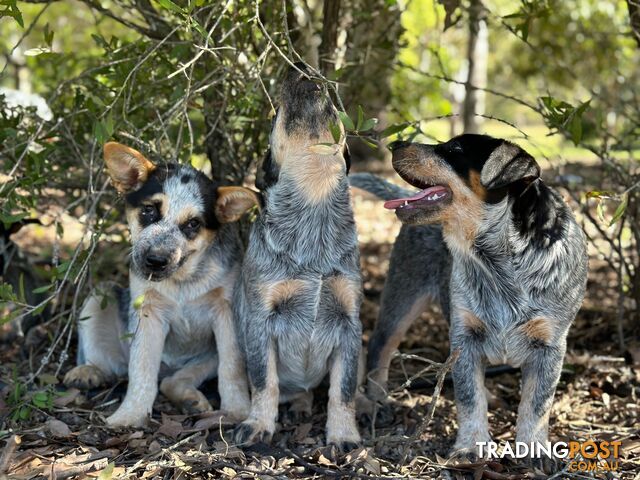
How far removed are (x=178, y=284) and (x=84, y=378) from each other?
3.28 ft

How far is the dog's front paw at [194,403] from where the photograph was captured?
530 centimetres

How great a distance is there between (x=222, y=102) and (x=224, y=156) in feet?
2.31

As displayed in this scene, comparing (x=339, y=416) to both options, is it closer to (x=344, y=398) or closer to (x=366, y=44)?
(x=344, y=398)

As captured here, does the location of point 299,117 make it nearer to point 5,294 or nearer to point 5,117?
point 5,294

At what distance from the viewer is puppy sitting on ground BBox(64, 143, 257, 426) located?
200 inches

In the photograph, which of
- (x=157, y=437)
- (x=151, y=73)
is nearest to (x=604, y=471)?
(x=157, y=437)

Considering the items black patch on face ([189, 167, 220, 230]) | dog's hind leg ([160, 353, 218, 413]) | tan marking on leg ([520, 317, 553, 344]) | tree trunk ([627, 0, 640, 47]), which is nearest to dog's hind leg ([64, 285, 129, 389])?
dog's hind leg ([160, 353, 218, 413])

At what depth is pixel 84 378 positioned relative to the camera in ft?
18.5

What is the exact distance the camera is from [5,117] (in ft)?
19.3

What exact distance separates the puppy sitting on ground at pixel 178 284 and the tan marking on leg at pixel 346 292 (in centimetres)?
76

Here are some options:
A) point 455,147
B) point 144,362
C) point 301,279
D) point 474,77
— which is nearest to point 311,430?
point 301,279

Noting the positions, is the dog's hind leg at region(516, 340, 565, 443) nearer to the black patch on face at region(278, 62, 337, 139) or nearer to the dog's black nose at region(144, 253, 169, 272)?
the black patch on face at region(278, 62, 337, 139)

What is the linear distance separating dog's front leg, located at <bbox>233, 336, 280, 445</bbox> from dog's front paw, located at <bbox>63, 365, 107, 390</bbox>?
4.00ft

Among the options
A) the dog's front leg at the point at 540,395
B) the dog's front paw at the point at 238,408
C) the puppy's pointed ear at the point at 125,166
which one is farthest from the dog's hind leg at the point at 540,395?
the puppy's pointed ear at the point at 125,166
